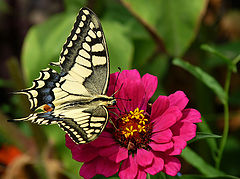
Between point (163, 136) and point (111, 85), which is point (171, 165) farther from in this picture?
point (111, 85)

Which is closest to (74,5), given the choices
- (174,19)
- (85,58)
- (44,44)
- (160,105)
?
(44,44)

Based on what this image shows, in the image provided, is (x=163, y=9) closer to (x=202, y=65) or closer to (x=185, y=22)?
(x=185, y=22)

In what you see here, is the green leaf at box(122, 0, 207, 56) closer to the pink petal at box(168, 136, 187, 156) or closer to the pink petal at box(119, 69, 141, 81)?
the pink petal at box(119, 69, 141, 81)

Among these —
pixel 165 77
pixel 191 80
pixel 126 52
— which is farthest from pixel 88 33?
pixel 191 80

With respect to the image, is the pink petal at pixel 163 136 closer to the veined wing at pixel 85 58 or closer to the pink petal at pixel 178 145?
the pink petal at pixel 178 145

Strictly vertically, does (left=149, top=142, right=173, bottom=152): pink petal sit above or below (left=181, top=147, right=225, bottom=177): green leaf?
above

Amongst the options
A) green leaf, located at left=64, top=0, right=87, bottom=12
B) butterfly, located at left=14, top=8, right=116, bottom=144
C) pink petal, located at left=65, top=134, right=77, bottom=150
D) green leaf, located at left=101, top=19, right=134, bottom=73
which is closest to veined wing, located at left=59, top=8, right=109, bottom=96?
butterfly, located at left=14, top=8, right=116, bottom=144
